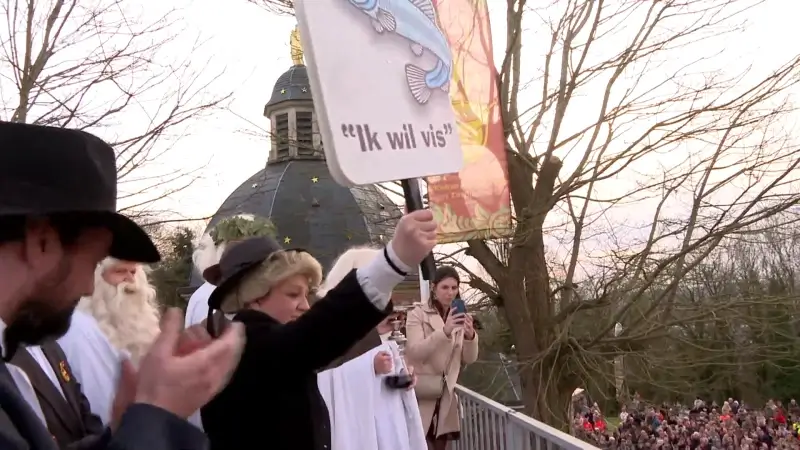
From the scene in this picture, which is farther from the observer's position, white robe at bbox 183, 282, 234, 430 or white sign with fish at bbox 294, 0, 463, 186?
white robe at bbox 183, 282, 234, 430

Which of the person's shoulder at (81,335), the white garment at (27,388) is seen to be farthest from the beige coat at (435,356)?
the white garment at (27,388)

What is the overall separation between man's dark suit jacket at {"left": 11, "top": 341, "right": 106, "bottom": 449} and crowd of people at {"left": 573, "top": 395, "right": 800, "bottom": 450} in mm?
20811

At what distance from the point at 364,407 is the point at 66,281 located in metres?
2.83

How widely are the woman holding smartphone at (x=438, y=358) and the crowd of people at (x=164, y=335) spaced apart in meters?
1.25

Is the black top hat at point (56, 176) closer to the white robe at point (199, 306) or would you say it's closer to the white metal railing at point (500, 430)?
the white robe at point (199, 306)

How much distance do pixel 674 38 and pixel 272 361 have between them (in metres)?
6.88

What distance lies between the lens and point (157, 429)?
1.14 meters

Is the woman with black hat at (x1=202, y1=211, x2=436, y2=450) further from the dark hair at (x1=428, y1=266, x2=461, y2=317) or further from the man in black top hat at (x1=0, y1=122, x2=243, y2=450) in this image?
the dark hair at (x1=428, y1=266, x2=461, y2=317)

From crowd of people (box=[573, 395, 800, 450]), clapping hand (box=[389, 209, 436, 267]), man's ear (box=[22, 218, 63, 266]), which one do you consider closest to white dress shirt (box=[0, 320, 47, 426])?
man's ear (box=[22, 218, 63, 266])

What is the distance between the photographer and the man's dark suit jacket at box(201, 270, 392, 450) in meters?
2.25

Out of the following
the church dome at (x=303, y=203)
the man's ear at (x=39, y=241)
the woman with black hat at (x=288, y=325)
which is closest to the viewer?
the man's ear at (x=39, y=241)

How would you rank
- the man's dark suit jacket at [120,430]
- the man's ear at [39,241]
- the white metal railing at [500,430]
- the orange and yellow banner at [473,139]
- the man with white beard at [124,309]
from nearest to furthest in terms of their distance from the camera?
1. the man's dark suit jacket at [120,430]
2. the man's ear at [39,241]
3. the man with white beard at [124,309]
4. the white metal railing at [500,430]
5. the orange and yellow banner at [473,139]

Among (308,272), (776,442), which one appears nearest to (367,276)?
(308,272)

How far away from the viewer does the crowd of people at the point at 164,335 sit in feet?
3.76
